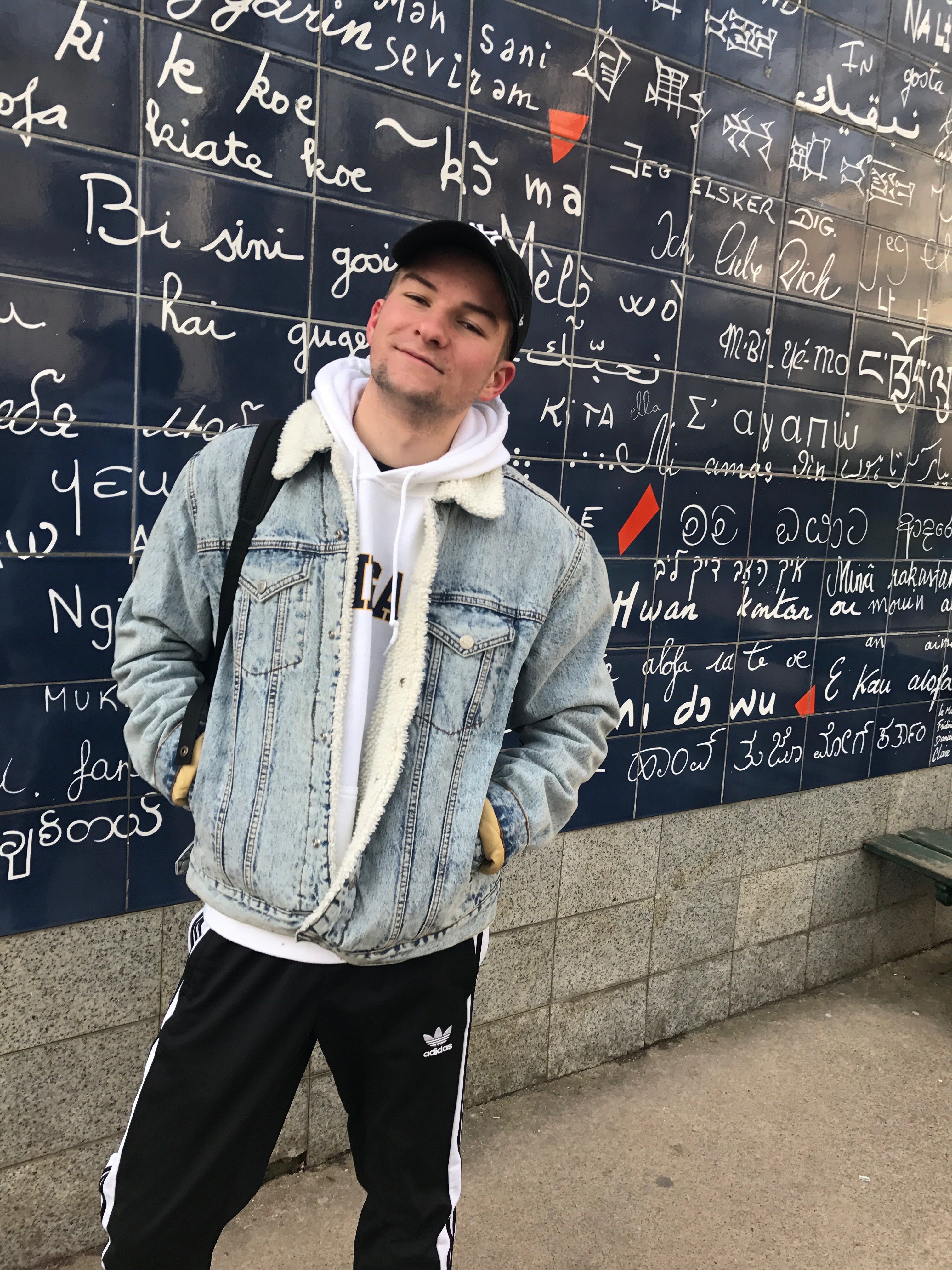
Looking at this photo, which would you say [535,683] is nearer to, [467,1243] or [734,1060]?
[467,1243]

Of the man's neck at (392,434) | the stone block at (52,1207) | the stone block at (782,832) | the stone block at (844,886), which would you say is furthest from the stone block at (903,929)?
the man's neck at (392,434)

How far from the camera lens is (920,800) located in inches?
203

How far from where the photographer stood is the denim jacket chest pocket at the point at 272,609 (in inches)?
76.1

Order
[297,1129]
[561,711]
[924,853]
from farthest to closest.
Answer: [924,853]
[297,1129]
[561,711]

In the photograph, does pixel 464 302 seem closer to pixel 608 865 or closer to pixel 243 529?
pixel 243 529

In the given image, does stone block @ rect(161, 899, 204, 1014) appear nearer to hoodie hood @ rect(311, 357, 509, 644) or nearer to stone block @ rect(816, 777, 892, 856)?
hoodie hood @ rect(311, 357, 509, 644)

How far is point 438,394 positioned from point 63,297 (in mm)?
1154

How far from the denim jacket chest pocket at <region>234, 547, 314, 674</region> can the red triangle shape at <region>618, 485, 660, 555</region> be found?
1.99m

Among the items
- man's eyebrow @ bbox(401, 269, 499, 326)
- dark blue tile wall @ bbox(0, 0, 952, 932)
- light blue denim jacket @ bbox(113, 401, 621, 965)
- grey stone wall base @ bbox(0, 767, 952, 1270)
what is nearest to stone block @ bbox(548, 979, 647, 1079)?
grey stone wall base @ bbox(0, 767, 952, 1270)

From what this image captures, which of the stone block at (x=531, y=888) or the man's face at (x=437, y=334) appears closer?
the man's face at (x=437, y=334)

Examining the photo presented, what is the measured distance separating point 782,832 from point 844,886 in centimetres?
58

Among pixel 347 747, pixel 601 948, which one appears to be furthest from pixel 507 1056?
pixel 347 747

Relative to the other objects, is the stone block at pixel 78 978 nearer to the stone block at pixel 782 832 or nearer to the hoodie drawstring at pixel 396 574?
the hoodie drawstring at pixel 396 574

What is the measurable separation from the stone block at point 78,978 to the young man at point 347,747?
0.84 meters
